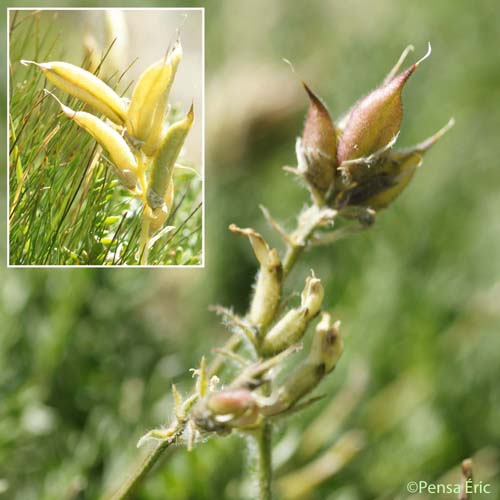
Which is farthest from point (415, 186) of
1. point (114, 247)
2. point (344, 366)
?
point (114, 247)

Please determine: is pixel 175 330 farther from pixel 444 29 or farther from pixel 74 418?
pixel 444 29

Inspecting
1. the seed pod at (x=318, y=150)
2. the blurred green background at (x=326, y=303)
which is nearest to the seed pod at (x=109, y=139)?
the seed pod at (x=318, y=150)

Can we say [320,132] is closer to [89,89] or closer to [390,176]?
[390,176]

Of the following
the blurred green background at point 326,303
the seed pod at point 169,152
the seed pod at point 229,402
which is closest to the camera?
the seed pod at point 229,402

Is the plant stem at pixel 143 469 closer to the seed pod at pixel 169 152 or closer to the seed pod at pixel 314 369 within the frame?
the seed pod at pixel 314 369

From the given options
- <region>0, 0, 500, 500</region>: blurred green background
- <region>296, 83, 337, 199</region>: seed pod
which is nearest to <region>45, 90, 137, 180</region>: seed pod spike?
<region>296, 83, 337, 199</region>: seed pod

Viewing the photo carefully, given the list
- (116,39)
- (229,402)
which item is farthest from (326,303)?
(229,402)
